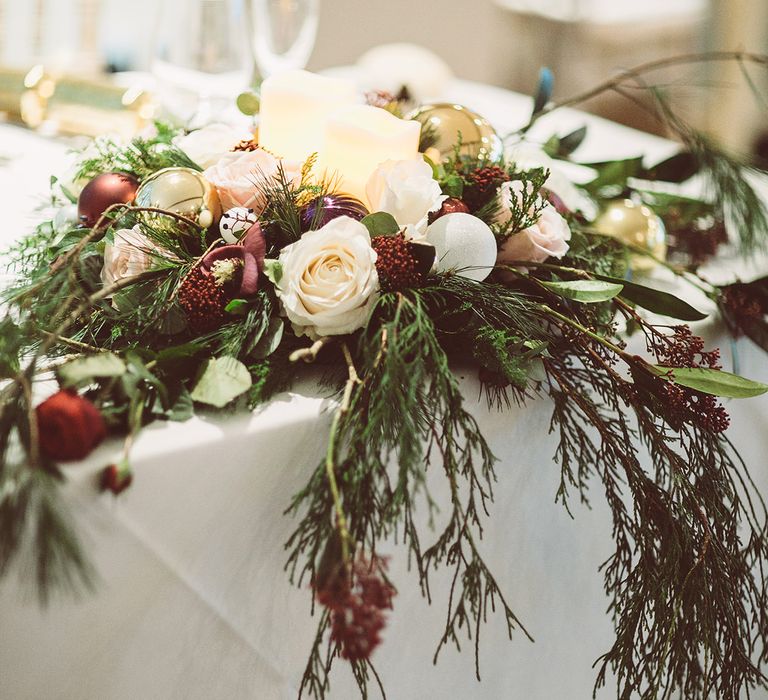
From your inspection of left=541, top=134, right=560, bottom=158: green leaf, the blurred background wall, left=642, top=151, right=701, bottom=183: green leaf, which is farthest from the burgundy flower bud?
the blurred background wall

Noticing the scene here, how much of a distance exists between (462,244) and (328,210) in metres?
0.10

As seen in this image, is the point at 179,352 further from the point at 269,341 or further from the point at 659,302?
the point at 659,302

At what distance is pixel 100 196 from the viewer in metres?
0.62

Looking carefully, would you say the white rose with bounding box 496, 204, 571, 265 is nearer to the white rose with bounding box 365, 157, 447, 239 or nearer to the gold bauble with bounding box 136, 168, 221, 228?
the white rose with bounding box 365, 157, 447, 239

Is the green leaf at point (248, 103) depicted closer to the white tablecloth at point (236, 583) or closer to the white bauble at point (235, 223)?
the white bauble at point (235, 223)

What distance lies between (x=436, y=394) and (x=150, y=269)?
22cm

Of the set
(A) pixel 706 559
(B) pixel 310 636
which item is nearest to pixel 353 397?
(B) pixel 310 636

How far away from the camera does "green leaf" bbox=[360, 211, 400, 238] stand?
542 mm

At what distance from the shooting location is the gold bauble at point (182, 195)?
585 mm

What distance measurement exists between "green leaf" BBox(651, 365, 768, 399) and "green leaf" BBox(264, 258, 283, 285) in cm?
26

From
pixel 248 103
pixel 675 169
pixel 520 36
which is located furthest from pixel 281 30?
pixel 520 36

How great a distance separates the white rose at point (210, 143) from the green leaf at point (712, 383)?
1.31ft

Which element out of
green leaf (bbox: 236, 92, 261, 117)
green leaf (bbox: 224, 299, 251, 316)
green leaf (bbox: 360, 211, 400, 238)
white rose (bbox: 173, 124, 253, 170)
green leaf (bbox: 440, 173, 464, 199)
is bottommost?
green leaf (bbox: 224, 299, 251, 316)

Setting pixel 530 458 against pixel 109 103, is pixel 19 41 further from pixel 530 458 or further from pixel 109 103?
pixel 530 458
